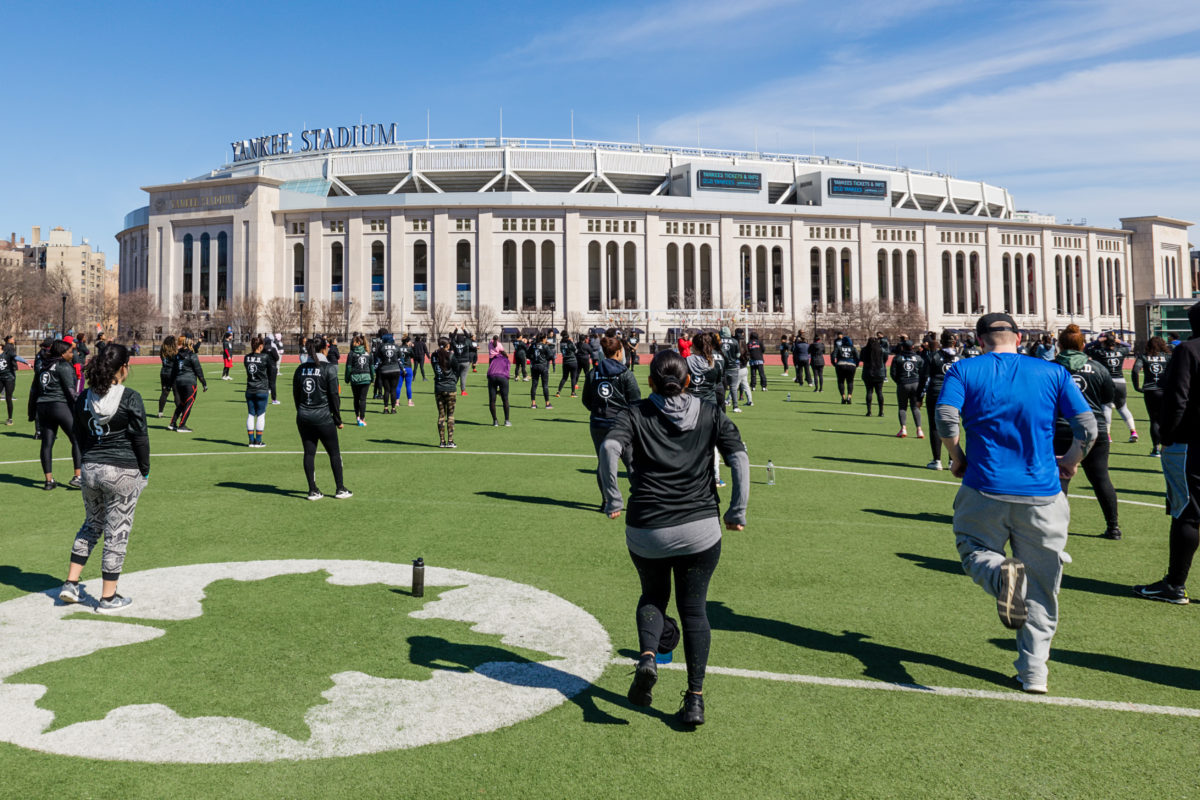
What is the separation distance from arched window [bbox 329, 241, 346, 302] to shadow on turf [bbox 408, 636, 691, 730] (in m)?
95.5

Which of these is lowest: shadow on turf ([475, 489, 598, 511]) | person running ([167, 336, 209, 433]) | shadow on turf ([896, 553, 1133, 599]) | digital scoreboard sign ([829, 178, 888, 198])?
shadow on turf ([896, 553, 1133, 599])

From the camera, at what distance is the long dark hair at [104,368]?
6.09m

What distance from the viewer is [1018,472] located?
4.54 meters

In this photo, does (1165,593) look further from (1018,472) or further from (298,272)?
(298,272)

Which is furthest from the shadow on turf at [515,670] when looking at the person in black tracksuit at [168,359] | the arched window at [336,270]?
the arched window at [336,270]

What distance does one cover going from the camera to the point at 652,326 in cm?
9375

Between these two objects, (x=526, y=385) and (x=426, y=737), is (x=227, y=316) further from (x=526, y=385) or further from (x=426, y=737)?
(x=426, y=737)

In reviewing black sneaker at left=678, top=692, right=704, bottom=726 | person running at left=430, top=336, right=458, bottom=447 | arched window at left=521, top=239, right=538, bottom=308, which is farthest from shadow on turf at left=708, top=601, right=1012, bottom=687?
arched window at left=521, top=239, right=538, bottom=308

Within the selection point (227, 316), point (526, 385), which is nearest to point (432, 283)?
point (227, 316)

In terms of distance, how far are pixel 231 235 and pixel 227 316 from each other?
11.0 meters

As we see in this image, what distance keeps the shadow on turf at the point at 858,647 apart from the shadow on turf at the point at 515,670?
138cm

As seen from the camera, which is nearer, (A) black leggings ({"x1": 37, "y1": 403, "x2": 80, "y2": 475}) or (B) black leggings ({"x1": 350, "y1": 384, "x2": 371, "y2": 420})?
(A) black leggings ({"x1": 37, "y1": 403, "x2": 80, "y2": 475})

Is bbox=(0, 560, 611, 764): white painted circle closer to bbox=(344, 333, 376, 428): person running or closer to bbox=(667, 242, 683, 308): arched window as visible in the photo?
bbox=(344, 333, 376, 428): person running

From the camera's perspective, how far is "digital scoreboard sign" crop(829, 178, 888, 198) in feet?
337
